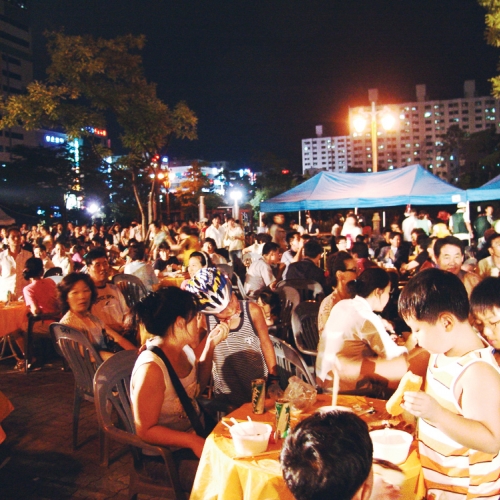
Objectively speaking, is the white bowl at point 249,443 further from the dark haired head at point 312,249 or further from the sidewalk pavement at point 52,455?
the dark haired head at point 312,249

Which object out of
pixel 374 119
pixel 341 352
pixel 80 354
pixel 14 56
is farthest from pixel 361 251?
pixel 14 56

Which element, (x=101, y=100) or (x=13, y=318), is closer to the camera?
(x=13, y=318)

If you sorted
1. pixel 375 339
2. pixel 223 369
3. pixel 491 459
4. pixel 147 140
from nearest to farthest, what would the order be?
pixel 491 459 < pixel 375 339 < pixel 223 369 < pixel 147 140

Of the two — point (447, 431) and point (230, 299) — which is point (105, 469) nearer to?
point (230, 299)

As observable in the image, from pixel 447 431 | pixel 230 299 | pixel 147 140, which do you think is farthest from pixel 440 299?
pixel 147 140

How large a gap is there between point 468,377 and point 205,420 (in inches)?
85.4

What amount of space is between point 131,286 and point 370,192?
822 cm

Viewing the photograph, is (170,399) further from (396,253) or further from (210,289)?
(396,253)

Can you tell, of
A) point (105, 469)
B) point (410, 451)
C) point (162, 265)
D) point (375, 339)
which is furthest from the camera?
point (162, 265)

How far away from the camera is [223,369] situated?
12.6 feet

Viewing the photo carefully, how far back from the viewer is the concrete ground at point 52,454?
398cm

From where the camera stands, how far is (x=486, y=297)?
8.64ft

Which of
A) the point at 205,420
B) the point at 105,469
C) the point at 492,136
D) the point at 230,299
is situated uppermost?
the point at 492,136

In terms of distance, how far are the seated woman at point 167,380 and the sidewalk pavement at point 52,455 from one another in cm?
121
